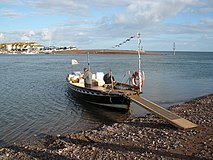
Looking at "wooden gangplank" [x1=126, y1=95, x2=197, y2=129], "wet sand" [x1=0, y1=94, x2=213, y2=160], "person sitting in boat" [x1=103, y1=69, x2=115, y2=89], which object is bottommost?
"wet sand" [x1=0, y1=94, x2=213, y2=160]

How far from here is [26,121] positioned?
54.9 ft

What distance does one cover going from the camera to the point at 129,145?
34.6 feet

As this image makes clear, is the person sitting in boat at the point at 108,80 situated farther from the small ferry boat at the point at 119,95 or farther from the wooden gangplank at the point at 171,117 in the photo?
the wooden gangplank at the point at 171,117

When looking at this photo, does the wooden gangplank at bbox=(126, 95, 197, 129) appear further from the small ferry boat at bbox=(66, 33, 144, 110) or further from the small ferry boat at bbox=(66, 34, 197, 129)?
the small ferry boat at bbox=(66, 33, 144, 110)

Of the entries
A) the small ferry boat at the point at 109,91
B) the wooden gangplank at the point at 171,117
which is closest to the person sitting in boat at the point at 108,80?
the small ferry boat at the point at 109,91

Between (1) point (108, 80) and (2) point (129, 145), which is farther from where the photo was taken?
(1) point (108, 80)

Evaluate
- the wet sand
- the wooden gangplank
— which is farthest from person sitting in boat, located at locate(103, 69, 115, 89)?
the wet sand

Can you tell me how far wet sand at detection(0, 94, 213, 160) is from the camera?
9586mm

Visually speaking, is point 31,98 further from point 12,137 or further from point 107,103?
point 12,137

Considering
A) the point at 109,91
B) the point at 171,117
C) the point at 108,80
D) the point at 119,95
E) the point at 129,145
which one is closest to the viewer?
the point at 129,145

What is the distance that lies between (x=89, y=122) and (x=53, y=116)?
2.69 m

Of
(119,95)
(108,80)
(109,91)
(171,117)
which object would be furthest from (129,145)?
(108,80)

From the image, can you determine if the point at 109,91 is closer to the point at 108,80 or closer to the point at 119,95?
the point at 119,95

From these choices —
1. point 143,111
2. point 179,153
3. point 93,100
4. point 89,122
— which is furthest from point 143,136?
point 93,100
